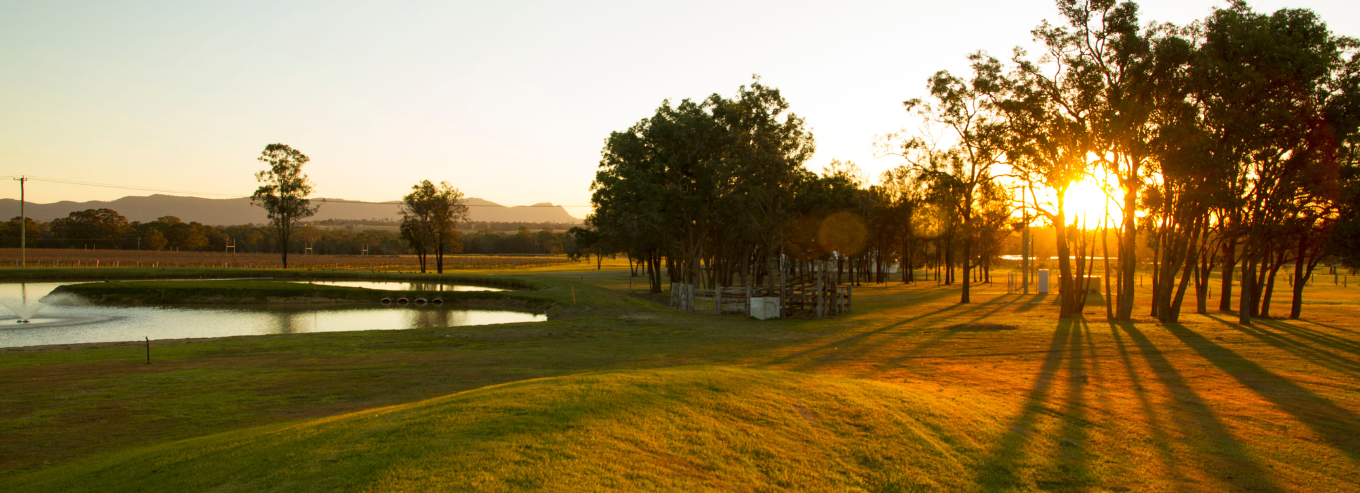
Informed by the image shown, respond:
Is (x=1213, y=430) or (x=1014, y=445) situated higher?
(x=1014, y=445)

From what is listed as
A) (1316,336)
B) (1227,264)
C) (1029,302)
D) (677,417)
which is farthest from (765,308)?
(677,417)

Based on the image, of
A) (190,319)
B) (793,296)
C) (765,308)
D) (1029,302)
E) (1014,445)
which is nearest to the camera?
(1014,445)

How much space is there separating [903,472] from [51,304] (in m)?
49.3

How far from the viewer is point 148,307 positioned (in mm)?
39875

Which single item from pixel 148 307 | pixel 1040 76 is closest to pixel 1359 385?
pixel 1040 76

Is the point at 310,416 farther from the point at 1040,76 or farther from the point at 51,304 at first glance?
the point at 51,304

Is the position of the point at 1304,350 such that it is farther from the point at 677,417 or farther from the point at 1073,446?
the point at 677,417

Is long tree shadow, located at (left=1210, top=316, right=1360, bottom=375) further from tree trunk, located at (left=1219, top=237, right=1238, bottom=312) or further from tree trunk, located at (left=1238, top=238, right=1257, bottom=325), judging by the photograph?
tree trunk, located at (left=1219, top=237, right=1238, bottom=312)

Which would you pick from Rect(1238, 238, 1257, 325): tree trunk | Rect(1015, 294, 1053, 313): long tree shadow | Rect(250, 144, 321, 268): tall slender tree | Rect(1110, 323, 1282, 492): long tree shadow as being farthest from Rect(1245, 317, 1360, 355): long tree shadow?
Rect(250, 144, 321, 268): tall slender tree

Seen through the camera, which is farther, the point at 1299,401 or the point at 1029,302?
the point at 1029,302

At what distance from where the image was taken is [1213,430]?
995cm

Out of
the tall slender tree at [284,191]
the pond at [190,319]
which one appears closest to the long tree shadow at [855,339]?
the pond at [190,319]

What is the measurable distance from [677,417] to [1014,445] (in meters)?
4.18

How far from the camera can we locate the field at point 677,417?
246 inches
